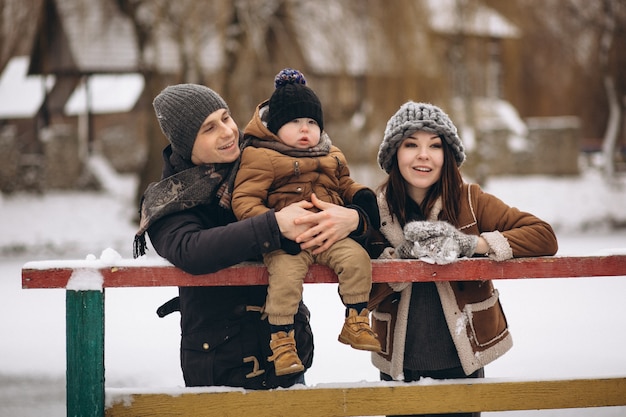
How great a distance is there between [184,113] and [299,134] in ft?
1.27

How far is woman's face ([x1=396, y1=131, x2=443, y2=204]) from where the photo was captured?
257 cm

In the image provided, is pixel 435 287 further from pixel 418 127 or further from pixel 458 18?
pixel 458 18

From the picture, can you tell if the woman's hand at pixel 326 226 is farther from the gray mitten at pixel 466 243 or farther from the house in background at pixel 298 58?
the house in background at pixel 298 58

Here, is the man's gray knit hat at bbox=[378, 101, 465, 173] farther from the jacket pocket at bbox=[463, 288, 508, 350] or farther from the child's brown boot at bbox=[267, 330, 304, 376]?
the child's brown boot at bbox=[267, 330, 304, 376]

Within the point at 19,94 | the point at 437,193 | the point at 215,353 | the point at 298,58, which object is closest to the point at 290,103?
the point at 437,193

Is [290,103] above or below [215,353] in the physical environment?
above

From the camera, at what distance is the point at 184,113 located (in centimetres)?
242

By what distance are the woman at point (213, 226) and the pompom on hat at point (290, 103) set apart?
156 millimetres

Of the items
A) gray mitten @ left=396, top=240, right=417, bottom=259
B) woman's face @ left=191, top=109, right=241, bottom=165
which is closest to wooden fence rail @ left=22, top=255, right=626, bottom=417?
gray mitten @ left=396, top=240, right=417, bottom=259

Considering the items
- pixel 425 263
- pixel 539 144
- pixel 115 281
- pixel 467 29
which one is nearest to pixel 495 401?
pixel 425 263

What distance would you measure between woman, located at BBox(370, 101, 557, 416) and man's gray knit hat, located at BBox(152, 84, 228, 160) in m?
0.67

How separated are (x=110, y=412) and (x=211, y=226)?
0.65 metres

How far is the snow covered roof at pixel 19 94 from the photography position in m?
21.5

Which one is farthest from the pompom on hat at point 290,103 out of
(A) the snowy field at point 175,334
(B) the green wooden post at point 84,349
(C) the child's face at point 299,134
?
(A) the snowy field at point 175,334
